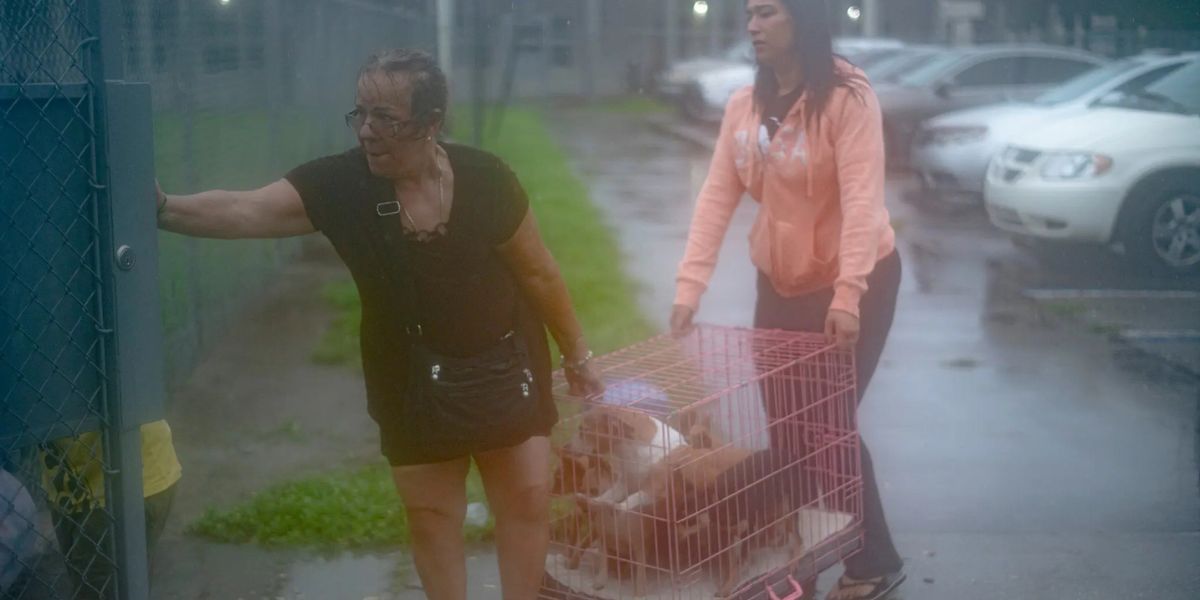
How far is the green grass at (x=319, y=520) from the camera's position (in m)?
5.16

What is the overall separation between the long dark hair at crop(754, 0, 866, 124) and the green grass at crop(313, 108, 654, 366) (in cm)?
363

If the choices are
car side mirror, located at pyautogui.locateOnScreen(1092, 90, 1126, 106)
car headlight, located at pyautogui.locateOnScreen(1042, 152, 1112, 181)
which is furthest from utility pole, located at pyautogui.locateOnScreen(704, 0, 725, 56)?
car headlight, located at pyautogui.locateOnScreen(1042, 152, 1112, 181)

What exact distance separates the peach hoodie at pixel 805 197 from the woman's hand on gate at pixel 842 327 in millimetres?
25

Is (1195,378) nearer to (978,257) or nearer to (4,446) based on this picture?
(978,257)

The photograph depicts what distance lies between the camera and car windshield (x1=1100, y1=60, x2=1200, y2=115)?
1114cm

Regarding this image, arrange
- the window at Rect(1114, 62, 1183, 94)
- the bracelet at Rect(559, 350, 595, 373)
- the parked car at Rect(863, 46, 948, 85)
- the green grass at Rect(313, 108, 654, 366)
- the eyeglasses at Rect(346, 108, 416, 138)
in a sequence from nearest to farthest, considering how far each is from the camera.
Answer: the eyeglasses at Rect(346, 108, 416, 138)
the bracelet at Rect(559, 350, 595, 373)
the green grass at Rect(313, 108, 654, 366)
the window at Rect(1114, 62, 1183, 94)
the parked car at Rect(863, 46, 948, 85)

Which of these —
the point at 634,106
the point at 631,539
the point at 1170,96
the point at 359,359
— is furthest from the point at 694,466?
the point at 634,106

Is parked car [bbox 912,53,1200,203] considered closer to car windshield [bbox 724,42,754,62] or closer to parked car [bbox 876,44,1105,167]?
parked car [bbox 876,44,1105,167]

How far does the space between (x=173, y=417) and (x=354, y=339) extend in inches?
69.6

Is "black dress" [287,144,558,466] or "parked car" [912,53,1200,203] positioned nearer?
"black dress" [287,144,558,466]

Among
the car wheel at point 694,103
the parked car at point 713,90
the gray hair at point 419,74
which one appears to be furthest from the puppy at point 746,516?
the car wheel at point 694,103

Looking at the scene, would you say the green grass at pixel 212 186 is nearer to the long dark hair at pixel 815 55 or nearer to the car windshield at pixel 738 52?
the long dark hair at pixel 815 55

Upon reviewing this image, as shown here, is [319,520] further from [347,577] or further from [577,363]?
[577,363]

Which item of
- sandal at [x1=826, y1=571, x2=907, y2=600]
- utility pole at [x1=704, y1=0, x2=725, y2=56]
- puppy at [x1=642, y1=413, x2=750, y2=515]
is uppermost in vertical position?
utility pole at [x1=704, y1=0, x2=725, y2=56]
